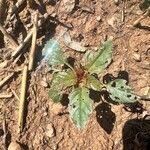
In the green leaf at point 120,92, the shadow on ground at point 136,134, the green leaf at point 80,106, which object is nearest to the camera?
the green leaf at point 80,106

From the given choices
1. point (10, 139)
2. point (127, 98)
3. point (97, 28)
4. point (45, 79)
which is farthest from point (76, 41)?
point (10, 139)

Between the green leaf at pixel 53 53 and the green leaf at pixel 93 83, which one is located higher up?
the green leaf at pixel 53 53

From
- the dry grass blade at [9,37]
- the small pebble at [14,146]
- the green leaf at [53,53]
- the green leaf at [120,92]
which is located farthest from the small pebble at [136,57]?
the small pebble at [14,146]

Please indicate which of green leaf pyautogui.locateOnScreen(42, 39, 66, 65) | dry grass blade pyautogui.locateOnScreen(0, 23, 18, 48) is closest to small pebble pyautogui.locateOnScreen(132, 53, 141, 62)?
green leaf pyautogui.locateOnScreen(42, 39, 66, 65)

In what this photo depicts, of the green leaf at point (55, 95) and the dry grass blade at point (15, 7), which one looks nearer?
the green leaf at point (55, 95)

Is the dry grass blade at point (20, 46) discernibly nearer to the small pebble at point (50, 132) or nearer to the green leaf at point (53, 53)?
the green leaf at point (53, 53)

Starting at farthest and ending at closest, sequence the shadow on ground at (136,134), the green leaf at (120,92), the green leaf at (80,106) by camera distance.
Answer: the shadow on ground at (136,134) → the green leaf at (120,92) → the green leaf at (80,106)

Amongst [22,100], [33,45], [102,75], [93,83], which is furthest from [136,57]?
[22,100]

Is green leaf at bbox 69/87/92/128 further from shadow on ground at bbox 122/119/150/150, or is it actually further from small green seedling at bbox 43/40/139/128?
shadow on ground at bbox 122/119/150/150
